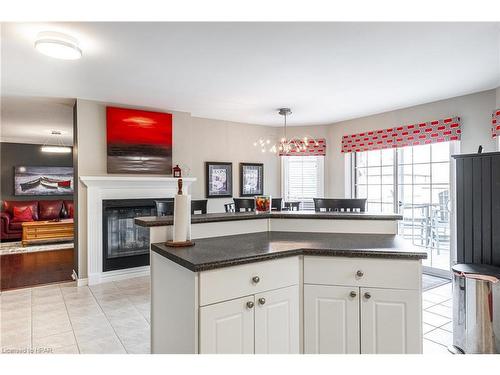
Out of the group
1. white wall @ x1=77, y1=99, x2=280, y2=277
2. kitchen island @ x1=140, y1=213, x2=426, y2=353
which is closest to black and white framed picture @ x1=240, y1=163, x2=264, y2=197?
white wall @ x1=77, y1=99, x2=280, y2=277

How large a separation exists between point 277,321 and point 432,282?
10.8 ft

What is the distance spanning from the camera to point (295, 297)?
5.76 ft

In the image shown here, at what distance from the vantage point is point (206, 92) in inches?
150

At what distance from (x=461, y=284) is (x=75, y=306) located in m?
3.61

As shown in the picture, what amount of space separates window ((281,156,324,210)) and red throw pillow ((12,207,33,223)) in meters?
5.94

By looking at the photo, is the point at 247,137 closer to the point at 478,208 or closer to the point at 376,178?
the point at 376,178

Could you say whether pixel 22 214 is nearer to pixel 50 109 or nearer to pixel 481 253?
pixel 50 109

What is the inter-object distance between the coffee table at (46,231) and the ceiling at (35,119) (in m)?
1.90

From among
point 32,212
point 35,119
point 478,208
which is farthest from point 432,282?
point 32,212

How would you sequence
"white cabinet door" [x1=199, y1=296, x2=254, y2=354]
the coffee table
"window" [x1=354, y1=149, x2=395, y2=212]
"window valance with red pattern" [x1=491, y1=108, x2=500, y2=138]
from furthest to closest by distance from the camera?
the coffee table → "window" [x1=354, y1=149, x2=395, y2=212] → "window valance with red pattern" [x1=491, y1=108, x2=500, y2=138] → "white cabinet door" [x1=199, y1=296, x2=254, y2=354]

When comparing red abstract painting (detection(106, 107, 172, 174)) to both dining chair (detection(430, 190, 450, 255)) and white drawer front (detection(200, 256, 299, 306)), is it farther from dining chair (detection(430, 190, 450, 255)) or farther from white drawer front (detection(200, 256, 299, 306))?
dining chair (detection(430, 190, 450, 255))

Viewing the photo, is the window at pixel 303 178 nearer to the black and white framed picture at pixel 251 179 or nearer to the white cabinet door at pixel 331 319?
the black and white framed picture at pixel 251 179

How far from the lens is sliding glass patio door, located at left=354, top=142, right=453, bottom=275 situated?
14.3 ft
